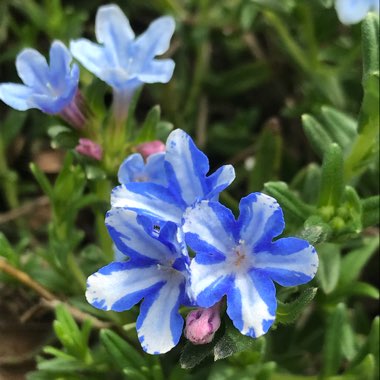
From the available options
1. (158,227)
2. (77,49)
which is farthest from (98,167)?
(158,227)

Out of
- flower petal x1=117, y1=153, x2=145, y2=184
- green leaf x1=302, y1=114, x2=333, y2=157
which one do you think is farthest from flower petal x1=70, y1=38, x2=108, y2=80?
green leaf x1=302, y1=114, x2=333, y2=157

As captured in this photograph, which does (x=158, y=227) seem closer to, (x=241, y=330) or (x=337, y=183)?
(x=241, y=330)

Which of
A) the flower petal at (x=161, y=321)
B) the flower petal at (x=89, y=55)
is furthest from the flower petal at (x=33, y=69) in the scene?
the flower petal at (x=161, y=321)

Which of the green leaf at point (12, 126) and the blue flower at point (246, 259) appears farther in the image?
the green leaf at point (12, 126)

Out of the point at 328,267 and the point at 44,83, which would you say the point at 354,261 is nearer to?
the point at 328,267

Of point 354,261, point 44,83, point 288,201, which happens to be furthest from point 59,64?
point 354,261

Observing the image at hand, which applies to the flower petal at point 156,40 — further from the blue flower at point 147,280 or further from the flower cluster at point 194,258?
the blue flower at point 147,280
